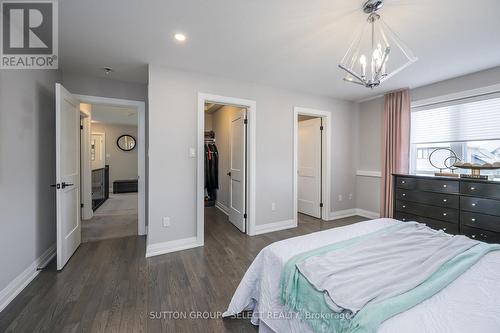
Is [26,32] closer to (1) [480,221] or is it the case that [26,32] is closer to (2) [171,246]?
(2) [171,246]

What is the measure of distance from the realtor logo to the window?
16.0 feet

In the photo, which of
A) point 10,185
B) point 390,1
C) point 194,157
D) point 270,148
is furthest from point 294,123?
point 10,185

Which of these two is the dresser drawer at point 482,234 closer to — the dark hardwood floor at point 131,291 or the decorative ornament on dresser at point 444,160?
the decorative ornament on dresser at point 444,160

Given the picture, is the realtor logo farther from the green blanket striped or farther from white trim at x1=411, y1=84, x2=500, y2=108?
white trim at x1=411, y1=84, x2=500, y2=108

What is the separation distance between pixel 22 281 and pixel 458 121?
5626 millimetres

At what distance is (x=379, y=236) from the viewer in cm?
159

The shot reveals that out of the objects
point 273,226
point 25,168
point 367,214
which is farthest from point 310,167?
point 25,168

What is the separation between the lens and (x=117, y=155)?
25.7ft

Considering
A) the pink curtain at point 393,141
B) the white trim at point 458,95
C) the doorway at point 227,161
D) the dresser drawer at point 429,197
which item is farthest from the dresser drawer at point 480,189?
the doorway at point 227,161

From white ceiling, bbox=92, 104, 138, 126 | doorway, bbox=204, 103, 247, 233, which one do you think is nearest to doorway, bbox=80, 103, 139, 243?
white ceiling, bbox=92, 104, 138, 126

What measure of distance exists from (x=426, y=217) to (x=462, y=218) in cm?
37

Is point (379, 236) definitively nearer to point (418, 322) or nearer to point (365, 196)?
point (418, 322)

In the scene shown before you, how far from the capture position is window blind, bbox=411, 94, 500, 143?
2.83 m

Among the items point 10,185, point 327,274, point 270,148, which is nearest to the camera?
point 327,274
